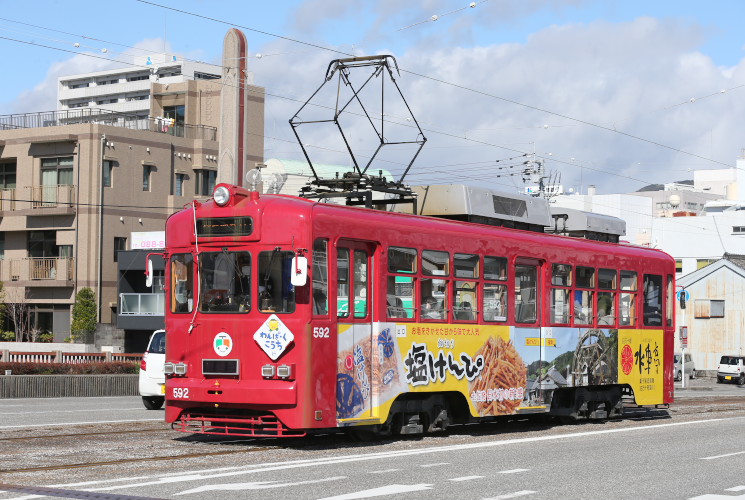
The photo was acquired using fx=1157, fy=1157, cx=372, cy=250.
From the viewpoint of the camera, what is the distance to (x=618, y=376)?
20500mm

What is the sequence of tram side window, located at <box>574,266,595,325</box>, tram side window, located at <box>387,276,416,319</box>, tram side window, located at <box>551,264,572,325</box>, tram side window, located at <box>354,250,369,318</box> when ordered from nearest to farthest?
1. tram side window, located at <box>354,250,369,318</box>
2. tram side window, located at <box>387,276,416,319</box>
3. tram side window, located at <box>551,264,572,325</box>
4. tram side window, located at <box>574,266,595,325</box>

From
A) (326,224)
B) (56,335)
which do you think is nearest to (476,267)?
(326,224)

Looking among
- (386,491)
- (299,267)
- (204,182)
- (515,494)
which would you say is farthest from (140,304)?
(515,494)

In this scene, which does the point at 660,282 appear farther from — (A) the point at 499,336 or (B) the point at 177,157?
(B) the point at 177,157

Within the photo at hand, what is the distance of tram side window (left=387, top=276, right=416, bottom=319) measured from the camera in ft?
50.0

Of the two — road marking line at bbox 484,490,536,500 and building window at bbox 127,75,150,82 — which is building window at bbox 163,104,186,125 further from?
building window at bbox 127,75,150,82

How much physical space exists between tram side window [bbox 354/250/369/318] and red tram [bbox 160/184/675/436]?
15 mm

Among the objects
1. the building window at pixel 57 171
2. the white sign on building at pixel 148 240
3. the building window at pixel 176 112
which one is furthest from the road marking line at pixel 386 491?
the building window at pixel 176 112

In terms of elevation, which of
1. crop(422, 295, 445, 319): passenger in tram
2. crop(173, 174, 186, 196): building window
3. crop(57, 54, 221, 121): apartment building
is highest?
crop(57, 54, 221, 121): apartment building

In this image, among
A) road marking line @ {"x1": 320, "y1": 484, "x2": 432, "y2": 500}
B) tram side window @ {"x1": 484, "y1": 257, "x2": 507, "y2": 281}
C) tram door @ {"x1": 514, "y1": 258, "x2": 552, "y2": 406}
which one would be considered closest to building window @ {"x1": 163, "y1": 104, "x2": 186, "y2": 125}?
tram door @ {"x1": 514, "y1": 258, "x2": 552, "y2": 406}

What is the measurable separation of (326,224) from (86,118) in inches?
1718

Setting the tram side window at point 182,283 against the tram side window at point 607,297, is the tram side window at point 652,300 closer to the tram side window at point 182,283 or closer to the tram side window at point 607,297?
the tram side window at point 607,297

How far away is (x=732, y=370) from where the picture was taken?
56.4 m

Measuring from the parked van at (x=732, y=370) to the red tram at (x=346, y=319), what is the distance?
40723 mm
